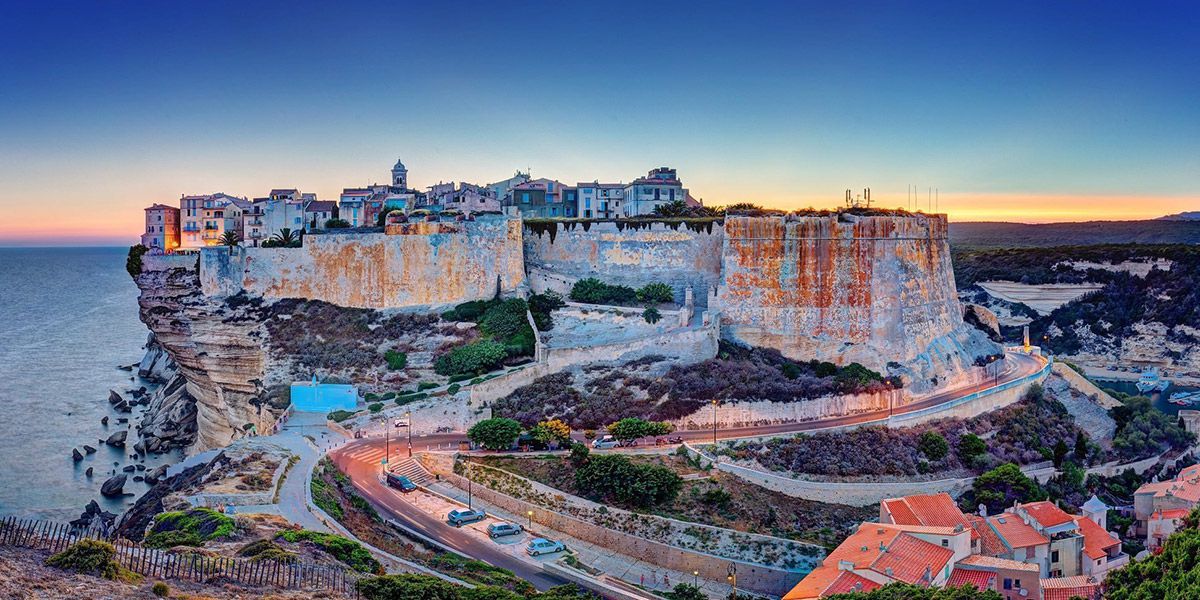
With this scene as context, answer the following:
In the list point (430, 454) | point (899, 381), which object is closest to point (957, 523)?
point (899, 381)

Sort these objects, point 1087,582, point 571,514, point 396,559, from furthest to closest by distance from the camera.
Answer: point 571,514 → point 1087,582 → point 396,559

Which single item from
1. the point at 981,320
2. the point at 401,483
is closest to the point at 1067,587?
the point at 401,483

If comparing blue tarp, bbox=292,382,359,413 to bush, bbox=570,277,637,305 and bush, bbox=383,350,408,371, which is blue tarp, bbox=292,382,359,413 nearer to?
bush, bbox=383,350,408,371

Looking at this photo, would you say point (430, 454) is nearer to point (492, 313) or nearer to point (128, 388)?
point (492, 313)

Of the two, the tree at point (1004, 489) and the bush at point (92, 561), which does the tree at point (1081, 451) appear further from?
the bush at point (92, 561)

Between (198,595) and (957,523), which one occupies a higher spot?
(198,595)

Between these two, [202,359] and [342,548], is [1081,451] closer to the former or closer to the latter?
[342,548]
